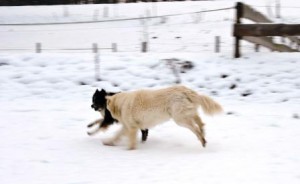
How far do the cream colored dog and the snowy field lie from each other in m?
0.30

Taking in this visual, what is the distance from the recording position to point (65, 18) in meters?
28.4

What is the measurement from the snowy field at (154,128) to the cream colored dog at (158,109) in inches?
11.7

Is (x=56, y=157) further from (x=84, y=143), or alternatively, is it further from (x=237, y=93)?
(x=237, y=93)

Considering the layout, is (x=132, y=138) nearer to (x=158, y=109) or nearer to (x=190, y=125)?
(x=158, y=109)

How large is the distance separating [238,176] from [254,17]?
740 centimetres

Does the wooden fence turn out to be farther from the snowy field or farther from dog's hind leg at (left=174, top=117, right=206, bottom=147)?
dog's hind leg at (left=174, top=117, right=206, bottom=147)

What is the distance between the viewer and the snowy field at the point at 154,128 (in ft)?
16.1

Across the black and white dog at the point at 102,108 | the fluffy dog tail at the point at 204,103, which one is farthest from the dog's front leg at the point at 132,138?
the fluffy dog tail at the point at 204,103

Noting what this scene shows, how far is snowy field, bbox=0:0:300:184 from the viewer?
491cm

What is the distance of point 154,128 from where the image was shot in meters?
7.06

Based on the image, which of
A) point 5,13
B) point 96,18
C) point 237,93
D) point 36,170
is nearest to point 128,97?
point 36,170

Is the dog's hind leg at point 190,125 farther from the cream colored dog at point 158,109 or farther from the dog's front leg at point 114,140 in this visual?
the dog's front leg at point 114,140

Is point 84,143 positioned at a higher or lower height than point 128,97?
lower

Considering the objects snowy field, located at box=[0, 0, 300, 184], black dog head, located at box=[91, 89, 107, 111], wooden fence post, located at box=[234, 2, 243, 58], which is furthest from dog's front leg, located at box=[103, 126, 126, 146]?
wooden fence post, located at box=[234, 2, 243, 58]
